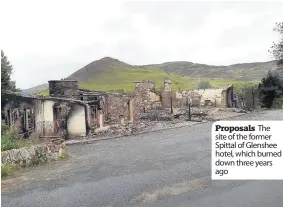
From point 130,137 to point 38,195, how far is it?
10.5m

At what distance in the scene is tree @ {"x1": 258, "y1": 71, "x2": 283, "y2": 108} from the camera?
1380 inches

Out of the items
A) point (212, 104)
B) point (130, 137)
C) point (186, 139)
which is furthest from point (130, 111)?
point (212, 104)

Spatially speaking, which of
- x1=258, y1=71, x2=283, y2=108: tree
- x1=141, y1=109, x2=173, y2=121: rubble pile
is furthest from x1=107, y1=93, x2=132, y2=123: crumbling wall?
x1=258, y1=71, x2=283, y2=108: tree

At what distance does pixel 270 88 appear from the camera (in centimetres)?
3525

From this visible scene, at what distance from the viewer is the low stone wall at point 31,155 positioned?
12.0 m

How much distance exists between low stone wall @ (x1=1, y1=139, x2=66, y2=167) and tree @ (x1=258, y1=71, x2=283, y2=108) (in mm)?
26766

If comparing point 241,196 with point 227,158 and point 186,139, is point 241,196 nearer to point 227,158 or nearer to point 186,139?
point 227,158

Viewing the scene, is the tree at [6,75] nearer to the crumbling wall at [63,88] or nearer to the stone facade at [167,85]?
the crumbling wall at [63,88]

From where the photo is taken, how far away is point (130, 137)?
19391mm

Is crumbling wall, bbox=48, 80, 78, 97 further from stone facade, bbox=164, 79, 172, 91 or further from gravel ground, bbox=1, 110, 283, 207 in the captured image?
stone facade, bbox=164, 79, 172, 91

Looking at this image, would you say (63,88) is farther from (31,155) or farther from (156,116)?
(31,155)

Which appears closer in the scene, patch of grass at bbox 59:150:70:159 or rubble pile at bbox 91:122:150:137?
patch of grass at bbox 59:150:70:159

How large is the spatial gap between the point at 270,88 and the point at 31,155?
2822 centimetres

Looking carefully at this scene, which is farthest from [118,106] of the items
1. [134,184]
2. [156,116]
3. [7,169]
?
[134,184]
